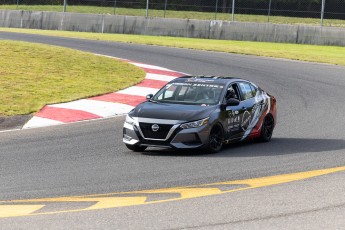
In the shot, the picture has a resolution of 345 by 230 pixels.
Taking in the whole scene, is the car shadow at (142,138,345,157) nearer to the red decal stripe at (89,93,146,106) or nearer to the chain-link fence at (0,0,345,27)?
the red decal stripe at (89,93,146,106)

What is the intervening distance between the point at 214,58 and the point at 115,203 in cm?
2076

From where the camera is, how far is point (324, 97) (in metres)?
21.5

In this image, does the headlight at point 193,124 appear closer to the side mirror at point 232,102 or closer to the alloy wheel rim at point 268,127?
the side mirror at point 232,102

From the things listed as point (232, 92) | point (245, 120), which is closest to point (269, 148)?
point (245, 120)

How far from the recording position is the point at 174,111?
1396cm

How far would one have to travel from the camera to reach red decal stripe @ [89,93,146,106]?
63.8 ft

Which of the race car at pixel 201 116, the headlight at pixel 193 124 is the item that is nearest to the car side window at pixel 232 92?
the race car at pixel 201 116

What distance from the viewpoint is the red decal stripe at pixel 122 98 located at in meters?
19.4

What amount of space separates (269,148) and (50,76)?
8891 millimetres

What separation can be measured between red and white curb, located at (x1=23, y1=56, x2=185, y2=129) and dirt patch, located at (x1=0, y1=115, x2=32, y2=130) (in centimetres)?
12

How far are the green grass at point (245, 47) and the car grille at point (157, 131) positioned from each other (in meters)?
17.3

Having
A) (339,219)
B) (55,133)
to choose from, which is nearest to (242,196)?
(339,219)

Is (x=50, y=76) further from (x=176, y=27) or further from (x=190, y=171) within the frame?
(x=176, y=27)

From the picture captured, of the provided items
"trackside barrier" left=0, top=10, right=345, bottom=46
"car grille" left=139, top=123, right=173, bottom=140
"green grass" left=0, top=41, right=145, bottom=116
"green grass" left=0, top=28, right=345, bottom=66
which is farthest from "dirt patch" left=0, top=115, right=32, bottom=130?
"trackside barrier" left=0, top=10, right=345, bottom=46
